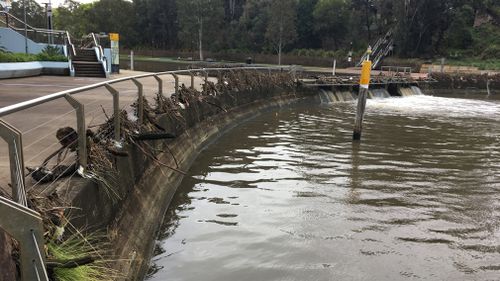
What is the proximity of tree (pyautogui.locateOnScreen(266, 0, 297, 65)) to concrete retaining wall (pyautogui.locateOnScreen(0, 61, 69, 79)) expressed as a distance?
45.8 metres

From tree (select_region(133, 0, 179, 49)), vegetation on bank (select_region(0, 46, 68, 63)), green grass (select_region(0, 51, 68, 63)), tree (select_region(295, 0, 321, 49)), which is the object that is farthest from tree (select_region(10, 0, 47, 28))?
green grass (select_region(0, 51, 68, 63))

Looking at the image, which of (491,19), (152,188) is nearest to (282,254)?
(152,188)

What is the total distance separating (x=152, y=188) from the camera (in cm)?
834

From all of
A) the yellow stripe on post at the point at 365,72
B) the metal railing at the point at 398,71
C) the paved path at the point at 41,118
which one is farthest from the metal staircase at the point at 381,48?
the paved path at the point at 41,118

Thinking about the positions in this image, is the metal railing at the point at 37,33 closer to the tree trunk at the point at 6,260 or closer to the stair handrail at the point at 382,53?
the tree trunk at the point at 6,260

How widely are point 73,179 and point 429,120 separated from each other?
2065 centimetres

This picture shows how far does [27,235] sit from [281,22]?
221 ft

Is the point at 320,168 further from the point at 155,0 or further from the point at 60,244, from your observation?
the point at 155,0

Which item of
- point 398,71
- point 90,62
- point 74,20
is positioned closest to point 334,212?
point 90,62

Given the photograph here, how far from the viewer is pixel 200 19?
3000 inches

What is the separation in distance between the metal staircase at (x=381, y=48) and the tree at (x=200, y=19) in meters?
25.9

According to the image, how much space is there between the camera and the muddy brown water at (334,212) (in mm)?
6480

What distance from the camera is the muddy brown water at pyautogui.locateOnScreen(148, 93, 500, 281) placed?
648 cm

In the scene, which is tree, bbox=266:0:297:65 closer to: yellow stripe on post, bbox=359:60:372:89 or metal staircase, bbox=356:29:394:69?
metal staircase, bbox=356:29:394:69
